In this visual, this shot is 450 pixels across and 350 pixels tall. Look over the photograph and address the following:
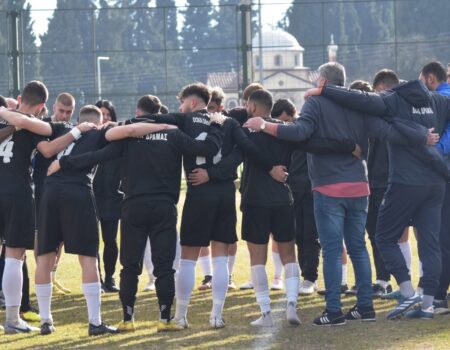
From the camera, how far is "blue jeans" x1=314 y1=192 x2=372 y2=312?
27.7ft

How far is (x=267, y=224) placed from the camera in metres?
8.59

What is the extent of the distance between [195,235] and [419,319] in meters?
2.04

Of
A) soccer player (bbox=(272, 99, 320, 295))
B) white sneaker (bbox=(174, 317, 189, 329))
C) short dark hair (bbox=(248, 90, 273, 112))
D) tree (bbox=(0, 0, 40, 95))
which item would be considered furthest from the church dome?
white sneaker (bbox=(174, 317, 189, 329))

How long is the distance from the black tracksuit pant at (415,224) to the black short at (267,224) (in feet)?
2.68

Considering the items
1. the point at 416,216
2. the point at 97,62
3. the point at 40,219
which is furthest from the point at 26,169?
the point at 97,62

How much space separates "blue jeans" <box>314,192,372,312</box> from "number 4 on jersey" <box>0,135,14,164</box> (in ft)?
8.45

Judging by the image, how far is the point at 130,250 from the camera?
822cm

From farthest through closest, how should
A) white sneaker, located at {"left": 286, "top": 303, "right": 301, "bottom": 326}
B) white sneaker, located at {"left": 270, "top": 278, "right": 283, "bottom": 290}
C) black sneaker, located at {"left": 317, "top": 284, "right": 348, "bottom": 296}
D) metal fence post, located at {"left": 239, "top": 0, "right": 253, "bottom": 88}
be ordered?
Answer: metal fence post, located at {"left": 239, "top": 0, "right": 253, "bottom": 88}, white sneaker, located at {"left": 270, "top": 278, "right": 283, "bottom": 290}, black sneaker, located at {"left": 317, "top": 284, "right": 348, "bottom": 296}, white sneaker, located at {"left": 286, "top": 303, "right": 301, "bottom": 326}

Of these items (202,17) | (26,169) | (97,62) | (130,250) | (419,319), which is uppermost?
(202,17)

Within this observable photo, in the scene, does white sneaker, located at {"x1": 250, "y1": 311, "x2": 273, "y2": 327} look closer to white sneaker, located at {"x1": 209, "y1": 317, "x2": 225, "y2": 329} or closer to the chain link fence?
white sneaker, located at {"x1": 209, "y1": 317, "x2": 225, "y2": 329}

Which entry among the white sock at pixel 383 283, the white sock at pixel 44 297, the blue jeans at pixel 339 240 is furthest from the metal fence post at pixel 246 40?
the white sock at pixel 44 297

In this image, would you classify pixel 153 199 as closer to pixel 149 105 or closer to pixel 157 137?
pixel 157 137

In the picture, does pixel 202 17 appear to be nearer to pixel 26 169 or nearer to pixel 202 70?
pixel 202 70

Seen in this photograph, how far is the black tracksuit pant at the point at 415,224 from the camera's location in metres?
8.66
